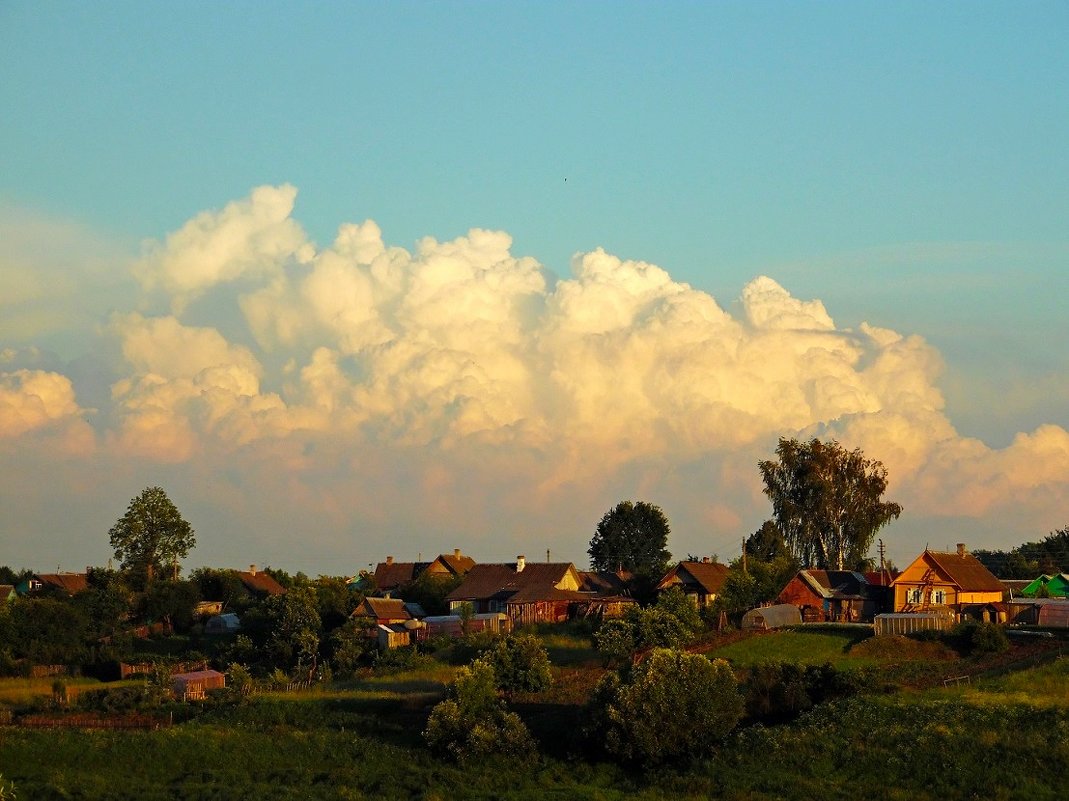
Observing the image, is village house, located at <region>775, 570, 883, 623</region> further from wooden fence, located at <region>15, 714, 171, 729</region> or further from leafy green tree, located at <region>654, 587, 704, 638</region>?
wooden fence, located at <region>15, 714, 171, 729</region>

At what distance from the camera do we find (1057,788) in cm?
4150

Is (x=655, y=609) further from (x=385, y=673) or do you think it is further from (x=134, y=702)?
(x=134, y=702)

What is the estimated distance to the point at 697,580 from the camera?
89.1 meters

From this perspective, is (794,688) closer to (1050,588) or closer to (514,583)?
(514,583)

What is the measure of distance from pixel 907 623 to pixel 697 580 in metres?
23.5

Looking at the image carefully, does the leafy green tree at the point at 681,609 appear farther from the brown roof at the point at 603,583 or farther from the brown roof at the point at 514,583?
the brown roof at the point at 603,583

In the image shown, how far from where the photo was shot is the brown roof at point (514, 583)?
293 feet

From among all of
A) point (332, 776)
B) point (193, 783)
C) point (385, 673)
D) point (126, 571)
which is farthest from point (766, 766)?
point (126, 571)

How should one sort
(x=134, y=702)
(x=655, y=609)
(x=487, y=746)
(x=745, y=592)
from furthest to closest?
(x=745, y=592), (x=655, y=609), (x=134, y=702), (x=487, y=746)

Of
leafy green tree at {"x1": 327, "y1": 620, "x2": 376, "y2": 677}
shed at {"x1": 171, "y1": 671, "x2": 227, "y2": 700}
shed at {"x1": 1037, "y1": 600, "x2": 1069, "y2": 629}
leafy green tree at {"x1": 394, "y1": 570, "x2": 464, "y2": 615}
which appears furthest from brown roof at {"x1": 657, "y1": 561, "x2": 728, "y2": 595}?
shed at {"x1": 171, "y1": 671, "x2": 227, "y2": 700}

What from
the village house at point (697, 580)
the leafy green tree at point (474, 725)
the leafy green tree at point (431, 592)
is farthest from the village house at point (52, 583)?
the leafy green tree at point (474, 725)

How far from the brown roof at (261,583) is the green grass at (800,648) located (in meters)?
57.8

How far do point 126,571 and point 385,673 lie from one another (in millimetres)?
44495

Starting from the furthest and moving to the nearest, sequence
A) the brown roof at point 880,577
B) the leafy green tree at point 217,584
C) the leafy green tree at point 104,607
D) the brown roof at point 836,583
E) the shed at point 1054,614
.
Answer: the leafy green tree at point 217,584
the leafy green tree at point 104,607
the brown roof at point 880,577
the brown roof at point 836,583
the shed at point 1054,614
